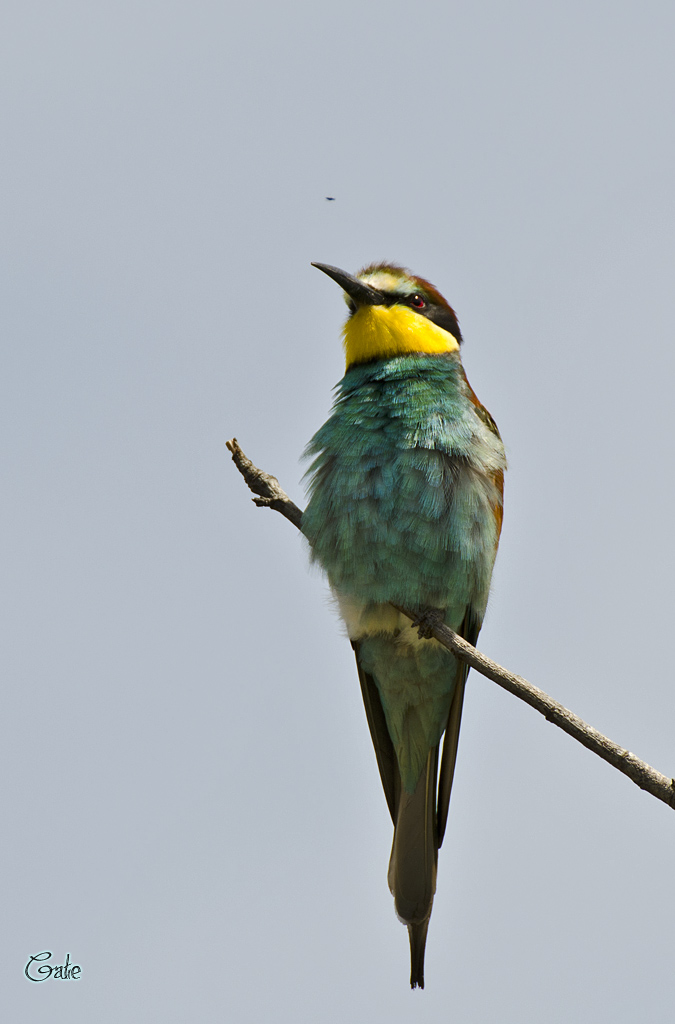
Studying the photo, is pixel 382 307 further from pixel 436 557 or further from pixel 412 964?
pixel 412 964

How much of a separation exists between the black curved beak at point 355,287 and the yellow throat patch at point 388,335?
0.13 feet

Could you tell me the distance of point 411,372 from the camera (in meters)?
4.59

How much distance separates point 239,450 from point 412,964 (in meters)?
2.14

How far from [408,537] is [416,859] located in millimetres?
1421

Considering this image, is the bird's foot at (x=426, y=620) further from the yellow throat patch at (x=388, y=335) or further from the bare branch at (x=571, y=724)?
the yellow throat patch at (x=388, y=335)

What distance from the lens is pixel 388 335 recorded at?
189 inches

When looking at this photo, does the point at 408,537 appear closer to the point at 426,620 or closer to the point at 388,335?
the point at 426,620

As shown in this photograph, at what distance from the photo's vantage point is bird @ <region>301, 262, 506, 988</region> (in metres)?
4.24

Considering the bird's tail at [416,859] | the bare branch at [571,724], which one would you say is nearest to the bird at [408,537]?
the bird's tail at [416,859]

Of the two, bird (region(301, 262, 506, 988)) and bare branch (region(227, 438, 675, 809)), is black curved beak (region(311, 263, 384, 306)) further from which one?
bare branch (region(227, 438, 675, 809))

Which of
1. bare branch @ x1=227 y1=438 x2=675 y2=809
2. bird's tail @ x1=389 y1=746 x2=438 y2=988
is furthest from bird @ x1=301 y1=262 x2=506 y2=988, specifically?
bare branch @ x1=227 y1=438 x2=675 y2=809

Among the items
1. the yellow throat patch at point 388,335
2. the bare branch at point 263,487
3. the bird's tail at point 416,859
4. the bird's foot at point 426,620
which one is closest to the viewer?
the bare branch at point 263,487

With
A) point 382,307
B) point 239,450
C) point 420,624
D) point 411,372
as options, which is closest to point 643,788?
point 420,624

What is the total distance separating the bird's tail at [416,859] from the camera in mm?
4309
